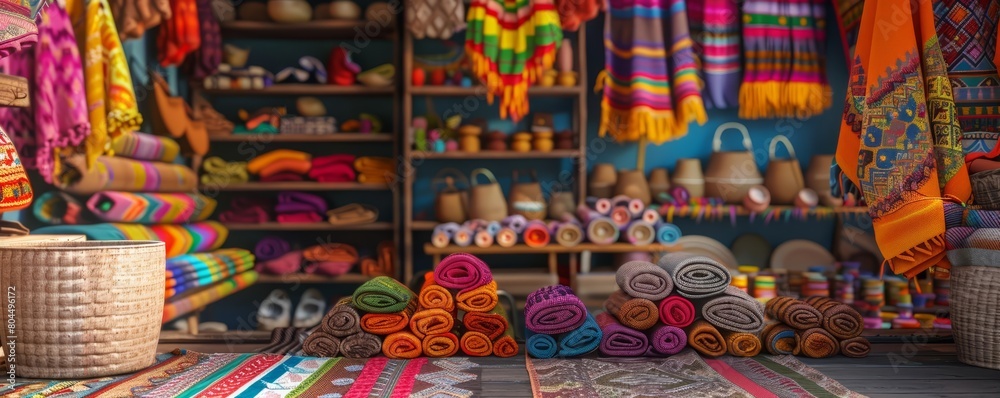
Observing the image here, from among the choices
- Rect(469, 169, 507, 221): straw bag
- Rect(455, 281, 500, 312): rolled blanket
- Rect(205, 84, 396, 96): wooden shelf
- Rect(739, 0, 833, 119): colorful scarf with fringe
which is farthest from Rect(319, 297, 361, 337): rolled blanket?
Rect(739, 0, 833, 119): colorful scarf with fringe

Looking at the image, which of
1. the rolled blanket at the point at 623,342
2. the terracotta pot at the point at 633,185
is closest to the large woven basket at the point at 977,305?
the rolled blanket at the point at 623,342

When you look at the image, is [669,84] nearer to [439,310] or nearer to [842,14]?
[842,14]

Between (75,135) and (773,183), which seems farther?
(773,183)

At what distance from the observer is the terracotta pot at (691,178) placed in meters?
4.81

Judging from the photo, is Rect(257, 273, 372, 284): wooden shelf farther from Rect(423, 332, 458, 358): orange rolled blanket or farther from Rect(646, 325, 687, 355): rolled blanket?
Rect(646, 325, 687, 355): rolled blanket

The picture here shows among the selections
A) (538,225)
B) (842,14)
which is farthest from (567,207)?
(842,14)

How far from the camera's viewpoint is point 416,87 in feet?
15.4

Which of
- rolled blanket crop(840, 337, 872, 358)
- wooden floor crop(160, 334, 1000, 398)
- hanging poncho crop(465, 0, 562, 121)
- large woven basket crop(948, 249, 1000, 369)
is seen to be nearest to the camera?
wooden floor crop(160, 334, 1000, 398)

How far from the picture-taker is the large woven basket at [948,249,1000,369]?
2.17m

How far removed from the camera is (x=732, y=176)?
4738 mm

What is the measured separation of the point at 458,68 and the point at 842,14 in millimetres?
2113

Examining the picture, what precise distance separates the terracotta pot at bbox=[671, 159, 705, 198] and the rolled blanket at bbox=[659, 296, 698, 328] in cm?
262

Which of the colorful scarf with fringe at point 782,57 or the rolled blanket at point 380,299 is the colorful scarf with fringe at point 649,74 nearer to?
the colorful scarf with fringe at point 782,57

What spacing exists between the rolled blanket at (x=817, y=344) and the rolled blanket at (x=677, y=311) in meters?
0.31
